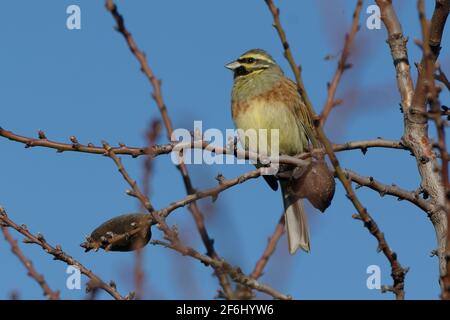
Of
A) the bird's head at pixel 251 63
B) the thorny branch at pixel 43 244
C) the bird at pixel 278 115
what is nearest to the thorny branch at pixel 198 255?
the thorny branch at pixel 43 244

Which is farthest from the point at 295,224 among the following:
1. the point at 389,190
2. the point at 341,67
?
the point at 341,67

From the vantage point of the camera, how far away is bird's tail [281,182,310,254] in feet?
20.3

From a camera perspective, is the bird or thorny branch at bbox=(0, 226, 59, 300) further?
the bird

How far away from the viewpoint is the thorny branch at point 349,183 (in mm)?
2336

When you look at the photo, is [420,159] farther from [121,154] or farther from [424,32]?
[424,32]

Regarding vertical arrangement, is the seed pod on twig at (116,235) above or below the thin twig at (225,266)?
above

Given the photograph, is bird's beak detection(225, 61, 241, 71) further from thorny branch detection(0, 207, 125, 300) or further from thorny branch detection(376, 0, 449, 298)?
thorny branch detection(0, 207, 125, 300)

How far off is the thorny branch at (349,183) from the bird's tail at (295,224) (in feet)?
10.2

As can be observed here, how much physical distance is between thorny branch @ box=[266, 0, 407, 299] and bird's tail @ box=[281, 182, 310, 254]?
3102mm

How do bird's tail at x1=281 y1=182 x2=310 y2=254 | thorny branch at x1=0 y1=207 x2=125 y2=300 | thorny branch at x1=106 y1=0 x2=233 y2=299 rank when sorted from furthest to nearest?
bird's tail at x1=281 y1=182 x2=310 y2=254 → thorny branch at x1=0 y1=207 x2=125 y2=300 → thorny branch at x1=106 y1=0 x2=233 y2=299

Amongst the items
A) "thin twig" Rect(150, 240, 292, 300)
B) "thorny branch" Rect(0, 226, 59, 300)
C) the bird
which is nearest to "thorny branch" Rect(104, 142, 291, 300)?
"thin twig" Rect(150, 240, 292, 300)

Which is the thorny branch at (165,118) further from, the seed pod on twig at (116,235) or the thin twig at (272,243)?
the seed pod on twig at (116,235)

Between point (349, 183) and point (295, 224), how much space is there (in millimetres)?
3947

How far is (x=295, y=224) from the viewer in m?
6.43
